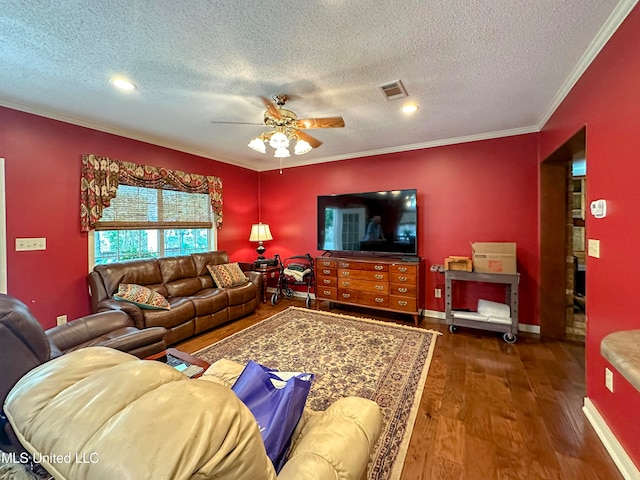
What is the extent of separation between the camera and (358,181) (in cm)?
454

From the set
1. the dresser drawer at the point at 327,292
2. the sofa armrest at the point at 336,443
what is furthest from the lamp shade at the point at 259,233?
the sofa armrest at the point at 336,443

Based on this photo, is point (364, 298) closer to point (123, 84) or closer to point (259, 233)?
point (259, 233)

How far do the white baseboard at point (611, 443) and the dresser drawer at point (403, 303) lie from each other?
1.83 m

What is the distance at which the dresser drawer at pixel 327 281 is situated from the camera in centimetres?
426

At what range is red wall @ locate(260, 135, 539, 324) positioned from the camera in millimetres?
3412

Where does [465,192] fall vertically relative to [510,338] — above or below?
above

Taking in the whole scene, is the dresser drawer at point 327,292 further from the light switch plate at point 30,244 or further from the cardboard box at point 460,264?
the light switch plate at point 30,244

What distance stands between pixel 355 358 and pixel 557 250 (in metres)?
2.65

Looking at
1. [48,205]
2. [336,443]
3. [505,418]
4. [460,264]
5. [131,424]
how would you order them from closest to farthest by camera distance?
[131,424], [336,443], [505,418], [48,205], [460,264]

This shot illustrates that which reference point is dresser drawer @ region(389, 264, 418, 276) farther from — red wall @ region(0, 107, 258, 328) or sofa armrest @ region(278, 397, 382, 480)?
red wall @ region(0, 107, 258, 328)

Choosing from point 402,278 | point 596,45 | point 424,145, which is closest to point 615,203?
point 596,45

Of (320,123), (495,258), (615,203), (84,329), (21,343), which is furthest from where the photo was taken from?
(495,258)

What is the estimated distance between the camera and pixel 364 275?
157 inches

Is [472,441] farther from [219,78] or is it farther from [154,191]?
[154,191]
